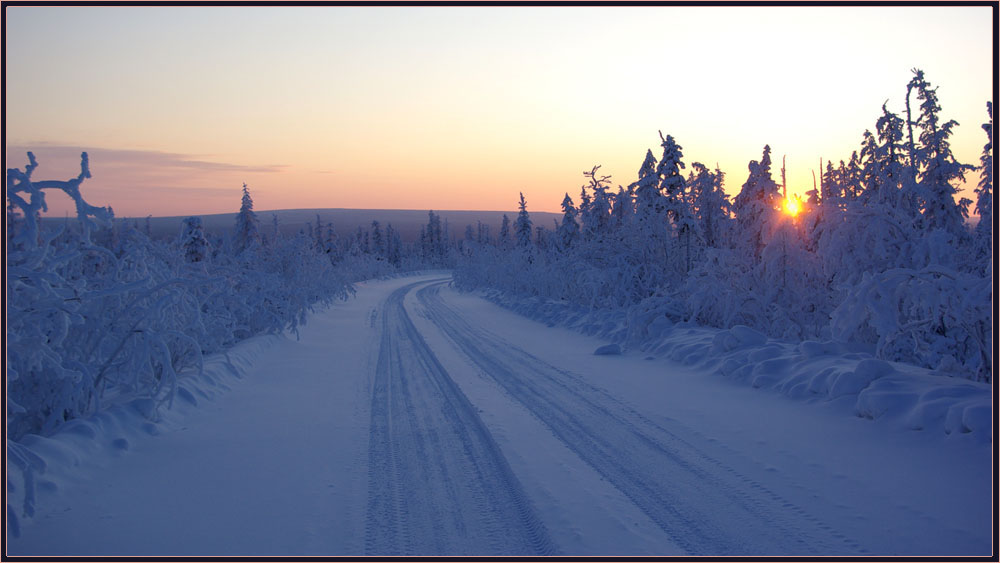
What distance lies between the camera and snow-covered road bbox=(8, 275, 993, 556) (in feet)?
12.2

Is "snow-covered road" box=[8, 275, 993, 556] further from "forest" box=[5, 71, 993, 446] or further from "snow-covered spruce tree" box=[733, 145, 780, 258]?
"snow-covered spruce tree" box=[733, 145, 780, 258]

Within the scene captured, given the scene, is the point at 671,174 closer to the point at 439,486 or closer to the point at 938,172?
the point at 938,172

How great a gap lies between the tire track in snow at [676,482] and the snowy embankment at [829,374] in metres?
2.09

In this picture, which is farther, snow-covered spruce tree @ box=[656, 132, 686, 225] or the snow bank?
snow-covered spruce tree @ box=[656, 132, 686, 225]

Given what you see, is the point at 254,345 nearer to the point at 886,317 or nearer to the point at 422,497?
the point at 422,497

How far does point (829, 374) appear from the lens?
6961 millimetres

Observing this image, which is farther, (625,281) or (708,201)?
(708,201)

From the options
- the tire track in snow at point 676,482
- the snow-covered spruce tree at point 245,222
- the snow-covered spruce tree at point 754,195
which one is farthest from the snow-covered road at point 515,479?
the snow-covered spruce tree at point 245,222

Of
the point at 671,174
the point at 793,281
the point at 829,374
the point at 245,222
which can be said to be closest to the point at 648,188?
the point at 671,174

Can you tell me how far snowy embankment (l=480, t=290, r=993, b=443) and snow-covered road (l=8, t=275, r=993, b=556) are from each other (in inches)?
9.8

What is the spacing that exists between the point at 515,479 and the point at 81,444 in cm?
378

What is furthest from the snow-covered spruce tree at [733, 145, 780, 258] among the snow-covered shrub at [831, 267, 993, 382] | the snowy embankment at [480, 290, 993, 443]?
the snow-covered shrub at [831, 267, 993, 382]

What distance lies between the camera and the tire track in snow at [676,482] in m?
3.68

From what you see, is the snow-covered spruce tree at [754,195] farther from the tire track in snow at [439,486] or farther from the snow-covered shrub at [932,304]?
the tire track in snow at [439,486]
